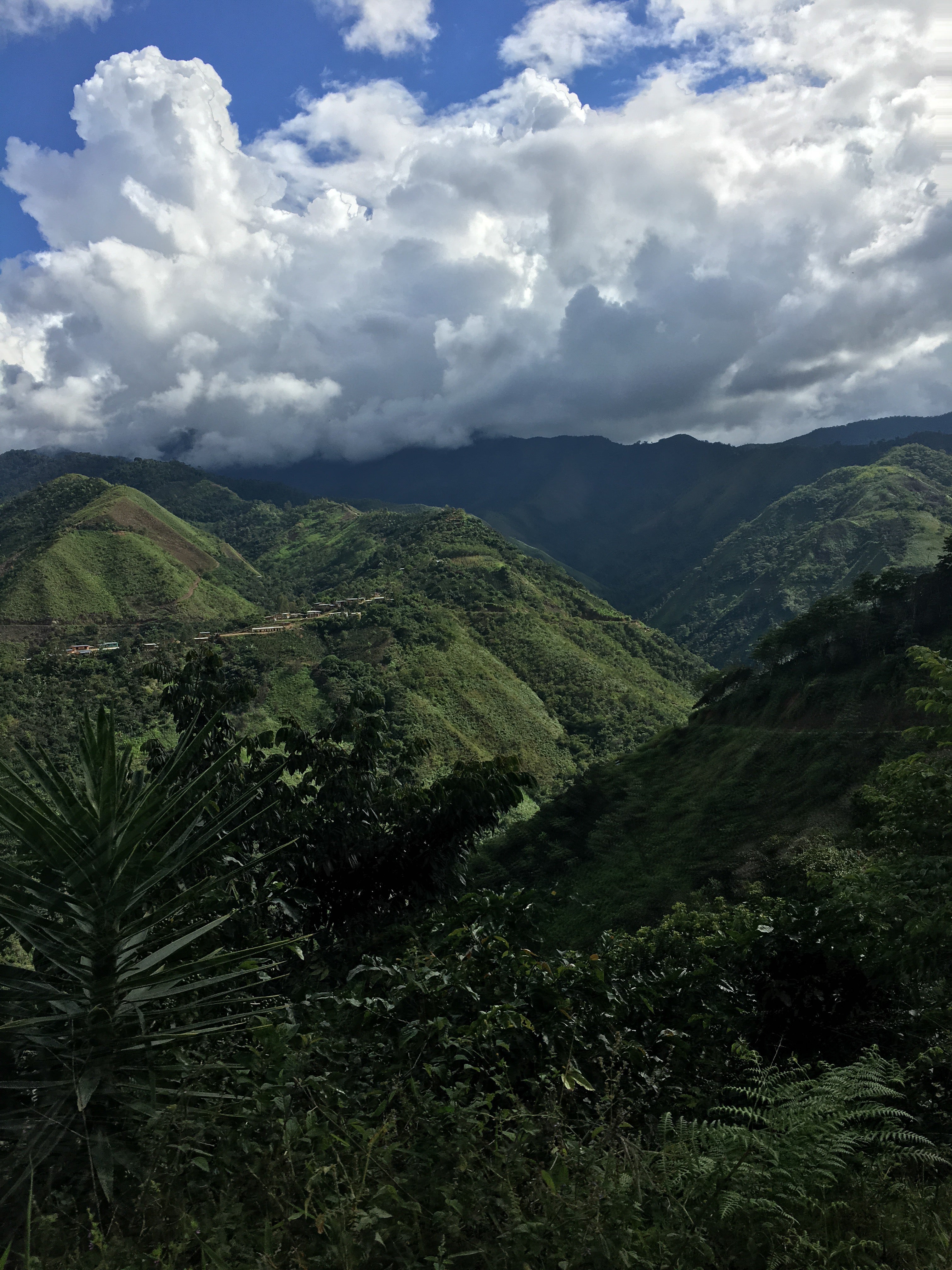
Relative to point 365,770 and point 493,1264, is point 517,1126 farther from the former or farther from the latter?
point 365,770

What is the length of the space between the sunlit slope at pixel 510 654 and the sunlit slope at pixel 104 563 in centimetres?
1950

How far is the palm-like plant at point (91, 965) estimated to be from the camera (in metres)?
2.62

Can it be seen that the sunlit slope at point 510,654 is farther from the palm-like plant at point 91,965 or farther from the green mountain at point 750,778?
the palm-like plant at point 91,965

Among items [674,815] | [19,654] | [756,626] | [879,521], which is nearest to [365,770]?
[674,815]

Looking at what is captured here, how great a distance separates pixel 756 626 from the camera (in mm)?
186125

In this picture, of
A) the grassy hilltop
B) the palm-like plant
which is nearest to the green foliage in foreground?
the palm-like plant

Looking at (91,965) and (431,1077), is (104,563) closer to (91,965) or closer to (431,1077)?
(91,965)

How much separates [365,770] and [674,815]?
4228 centimetres

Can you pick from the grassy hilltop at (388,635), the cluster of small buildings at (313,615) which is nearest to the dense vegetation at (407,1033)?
the grassy hilltop at (388,635)

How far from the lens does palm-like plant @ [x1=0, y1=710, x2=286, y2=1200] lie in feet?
8.61

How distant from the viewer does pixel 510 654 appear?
110 m

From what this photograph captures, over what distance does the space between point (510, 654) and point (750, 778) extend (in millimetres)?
66410

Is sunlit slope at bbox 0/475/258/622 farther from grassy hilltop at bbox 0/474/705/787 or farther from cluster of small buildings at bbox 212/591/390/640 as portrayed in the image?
cluster of small buildings at bbox 212/591/390/640

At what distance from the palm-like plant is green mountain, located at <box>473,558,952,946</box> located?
27.4m
